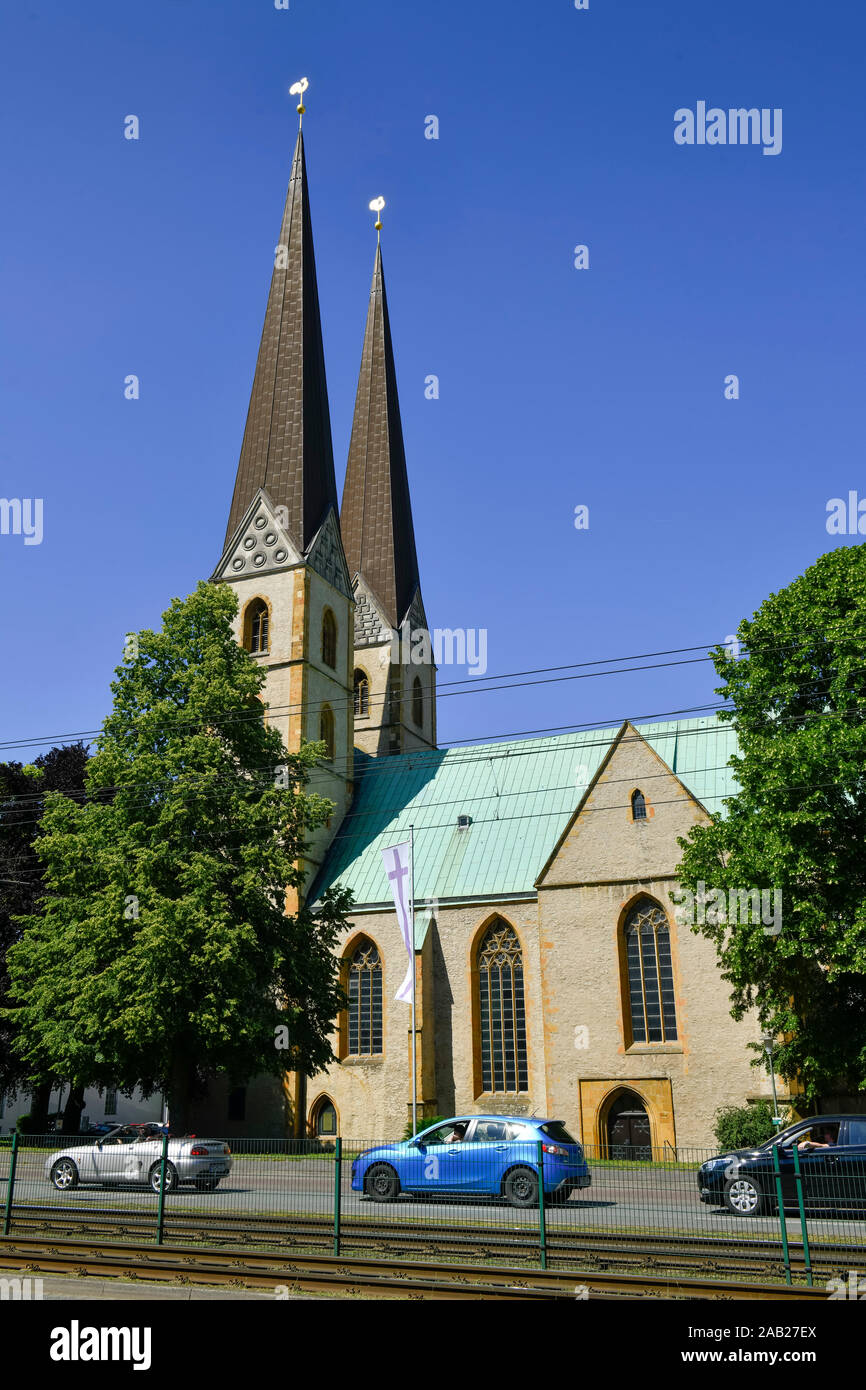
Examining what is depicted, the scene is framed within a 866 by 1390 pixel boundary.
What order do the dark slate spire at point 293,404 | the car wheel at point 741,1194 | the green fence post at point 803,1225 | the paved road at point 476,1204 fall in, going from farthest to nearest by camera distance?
the dark slate spire at point 293,404
the car wheel at point 741,1194
the paved road at point 476,1204
the green fence post at point 803,1225

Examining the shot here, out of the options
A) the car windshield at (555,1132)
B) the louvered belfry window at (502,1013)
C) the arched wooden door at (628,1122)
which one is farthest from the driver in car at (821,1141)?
the louvered belfry window at (502,1013)

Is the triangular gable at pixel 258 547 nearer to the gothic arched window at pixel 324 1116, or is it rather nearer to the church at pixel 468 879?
the church at pixel 468 879

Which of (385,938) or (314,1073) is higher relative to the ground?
(385,938)

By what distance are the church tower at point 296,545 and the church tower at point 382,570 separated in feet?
17.7

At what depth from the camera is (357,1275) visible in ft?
42.0

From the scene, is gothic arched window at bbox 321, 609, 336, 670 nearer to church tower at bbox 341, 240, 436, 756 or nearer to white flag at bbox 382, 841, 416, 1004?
church tower at bbox 341, 240, 436, 756

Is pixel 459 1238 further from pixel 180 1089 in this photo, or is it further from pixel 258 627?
pixel 258 627

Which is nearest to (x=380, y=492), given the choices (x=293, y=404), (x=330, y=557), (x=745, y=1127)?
(x=293, y=404)

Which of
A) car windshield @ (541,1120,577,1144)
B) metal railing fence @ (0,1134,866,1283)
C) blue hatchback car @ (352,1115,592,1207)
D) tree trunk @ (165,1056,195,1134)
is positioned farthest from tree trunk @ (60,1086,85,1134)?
car windshield @ (541,1120,577,1144)

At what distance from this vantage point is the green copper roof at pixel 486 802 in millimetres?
37719
